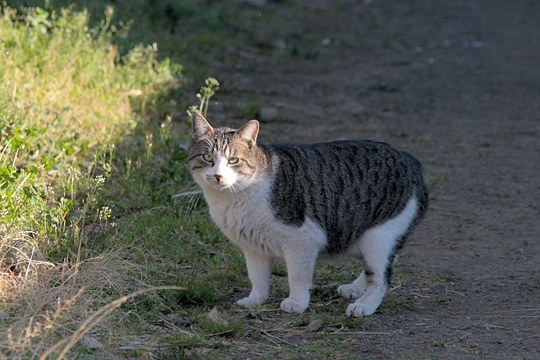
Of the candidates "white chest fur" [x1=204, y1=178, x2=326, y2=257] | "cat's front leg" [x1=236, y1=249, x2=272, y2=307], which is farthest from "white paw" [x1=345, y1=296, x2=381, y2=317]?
"cat's front leg" [x1=236, y1=249, x2=272, y2=307]

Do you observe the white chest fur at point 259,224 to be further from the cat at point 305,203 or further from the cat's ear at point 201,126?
the cat's ear at point 201,126

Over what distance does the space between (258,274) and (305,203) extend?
19.4 inches

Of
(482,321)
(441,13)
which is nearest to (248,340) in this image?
(482,321)

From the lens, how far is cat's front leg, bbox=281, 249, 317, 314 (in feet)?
16.9

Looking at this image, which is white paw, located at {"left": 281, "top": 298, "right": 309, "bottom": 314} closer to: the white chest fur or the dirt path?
the white chest fur

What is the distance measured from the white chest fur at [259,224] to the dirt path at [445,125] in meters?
0.63

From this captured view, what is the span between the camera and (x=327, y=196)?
538 cm

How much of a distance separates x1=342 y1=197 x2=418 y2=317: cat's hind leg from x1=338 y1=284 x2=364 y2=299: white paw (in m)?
0.13

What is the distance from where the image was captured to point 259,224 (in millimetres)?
5121

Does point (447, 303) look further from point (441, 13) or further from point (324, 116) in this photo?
point (441, 13)

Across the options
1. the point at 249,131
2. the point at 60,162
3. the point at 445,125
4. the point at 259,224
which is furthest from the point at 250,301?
the point at 445,125

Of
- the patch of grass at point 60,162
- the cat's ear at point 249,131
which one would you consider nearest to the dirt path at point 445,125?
the cat's ear at point 249,131

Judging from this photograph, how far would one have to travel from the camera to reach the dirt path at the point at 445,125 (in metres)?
5.22

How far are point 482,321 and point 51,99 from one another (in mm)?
4107
